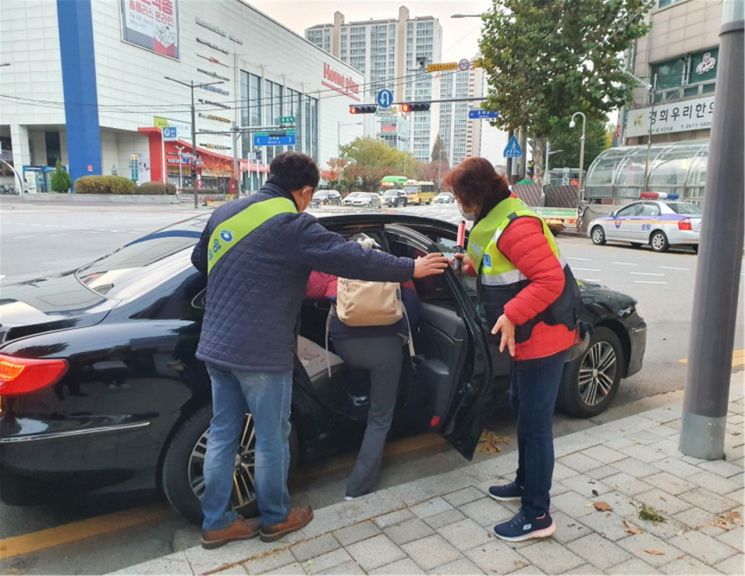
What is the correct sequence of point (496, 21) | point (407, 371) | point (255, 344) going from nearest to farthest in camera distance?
point (255, 344)
point (407, 371)
point (496, 21)

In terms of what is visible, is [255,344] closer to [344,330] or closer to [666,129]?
[344,330]

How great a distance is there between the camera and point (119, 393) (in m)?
2.55

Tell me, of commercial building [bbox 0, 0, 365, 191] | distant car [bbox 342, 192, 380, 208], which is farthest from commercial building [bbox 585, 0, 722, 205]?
distant car [bbox 342, 192, 380, 208]

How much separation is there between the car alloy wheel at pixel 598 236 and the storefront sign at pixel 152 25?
5184 centimetres

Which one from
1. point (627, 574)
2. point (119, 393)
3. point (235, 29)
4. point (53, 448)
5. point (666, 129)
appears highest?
point (235, 29)

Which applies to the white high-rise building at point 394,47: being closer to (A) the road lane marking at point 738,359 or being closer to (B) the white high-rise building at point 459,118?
(B) the white high-rise building at point 459,118

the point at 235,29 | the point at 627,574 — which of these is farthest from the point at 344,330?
the point at 235,29

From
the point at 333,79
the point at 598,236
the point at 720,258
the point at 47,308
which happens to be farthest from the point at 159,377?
the point at 333,79

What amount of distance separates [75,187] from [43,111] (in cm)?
1216

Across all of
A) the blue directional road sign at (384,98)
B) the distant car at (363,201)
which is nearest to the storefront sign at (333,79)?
the distant car at (363,201)

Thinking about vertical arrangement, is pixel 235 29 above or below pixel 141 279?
above

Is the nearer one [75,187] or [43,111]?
[75,187]

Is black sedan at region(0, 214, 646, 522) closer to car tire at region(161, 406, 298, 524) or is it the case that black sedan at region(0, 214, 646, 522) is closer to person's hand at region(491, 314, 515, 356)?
car tire at region(161, 406, 298, 524)

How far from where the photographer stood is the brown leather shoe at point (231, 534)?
264 cm
